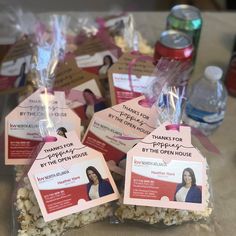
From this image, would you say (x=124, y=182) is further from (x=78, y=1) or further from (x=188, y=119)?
(x=78, y=1)

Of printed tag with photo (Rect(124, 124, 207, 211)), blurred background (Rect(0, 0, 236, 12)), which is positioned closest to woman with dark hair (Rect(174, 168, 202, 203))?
printed tag with photo (Rect(124, 124, 207, 211))

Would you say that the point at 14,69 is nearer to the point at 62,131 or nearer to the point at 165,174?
the point at 62,131

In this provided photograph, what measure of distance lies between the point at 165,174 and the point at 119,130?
0.10 m

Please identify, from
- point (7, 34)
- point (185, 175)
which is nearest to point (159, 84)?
point (185, 175)

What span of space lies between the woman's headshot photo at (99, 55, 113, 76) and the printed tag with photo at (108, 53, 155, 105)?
50 millimetres

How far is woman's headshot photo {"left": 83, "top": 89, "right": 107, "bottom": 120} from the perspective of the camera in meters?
0.74

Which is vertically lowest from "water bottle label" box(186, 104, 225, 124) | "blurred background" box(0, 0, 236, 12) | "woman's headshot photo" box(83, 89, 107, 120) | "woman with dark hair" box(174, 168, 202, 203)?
"blurred background" box(0, 0, 236, 12)

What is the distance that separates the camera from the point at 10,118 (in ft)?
2.17

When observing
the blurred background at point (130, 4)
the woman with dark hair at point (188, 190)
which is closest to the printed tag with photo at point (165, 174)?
the woman with dark hair at point (188, 190)

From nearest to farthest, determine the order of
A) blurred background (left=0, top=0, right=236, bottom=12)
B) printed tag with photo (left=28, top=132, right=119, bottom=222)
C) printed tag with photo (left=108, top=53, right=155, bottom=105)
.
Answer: printed tag with photo (left=28, top=132, right=119, bottom=222) → printed tag with photo (left=108, top=53, right=155, bottom=105) → blurred background (left=0, top=0, right=236, bottom=12)

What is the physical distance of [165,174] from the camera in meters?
0.61

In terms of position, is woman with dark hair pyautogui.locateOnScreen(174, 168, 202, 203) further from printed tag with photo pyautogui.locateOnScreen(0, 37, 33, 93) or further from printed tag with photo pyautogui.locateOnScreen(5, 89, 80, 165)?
printed tag with photo pyautogui.locateOnScreen(0, 37, 33, 93)

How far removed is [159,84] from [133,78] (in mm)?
54

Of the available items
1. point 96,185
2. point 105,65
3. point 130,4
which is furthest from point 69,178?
point 130,4
